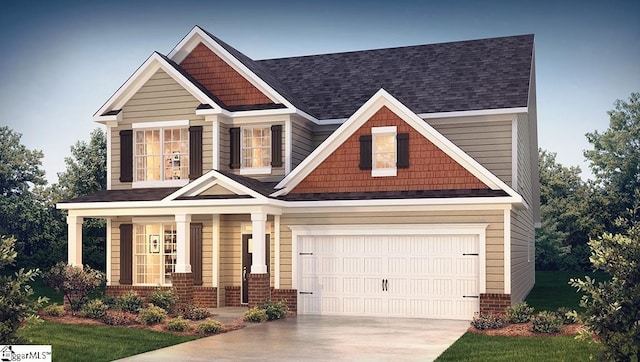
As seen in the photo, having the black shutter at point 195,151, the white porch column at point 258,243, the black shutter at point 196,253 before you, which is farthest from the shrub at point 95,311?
the black shutter at point 195,151

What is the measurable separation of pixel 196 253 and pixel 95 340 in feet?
27.0

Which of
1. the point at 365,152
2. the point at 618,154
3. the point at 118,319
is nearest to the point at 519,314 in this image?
the point at 365,152

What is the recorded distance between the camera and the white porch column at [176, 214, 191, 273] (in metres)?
23.0

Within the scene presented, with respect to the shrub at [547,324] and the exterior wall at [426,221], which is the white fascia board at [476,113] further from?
the shrub at [547,324]

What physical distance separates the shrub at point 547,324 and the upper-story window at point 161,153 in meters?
12.1

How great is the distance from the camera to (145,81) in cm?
2630

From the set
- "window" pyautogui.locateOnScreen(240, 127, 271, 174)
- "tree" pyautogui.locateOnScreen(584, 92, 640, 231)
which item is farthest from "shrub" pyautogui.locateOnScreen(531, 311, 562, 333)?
"tree" pyautogui.locateOnScreen(584, 92, 640, 231)

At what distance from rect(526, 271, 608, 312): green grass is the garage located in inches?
149

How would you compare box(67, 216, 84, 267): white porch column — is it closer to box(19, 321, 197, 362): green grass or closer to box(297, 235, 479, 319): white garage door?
box(19, 321, 197, 362): green grass

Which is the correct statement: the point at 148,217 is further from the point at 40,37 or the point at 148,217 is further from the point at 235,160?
the point at 40,37

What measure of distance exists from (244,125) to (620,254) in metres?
15.0

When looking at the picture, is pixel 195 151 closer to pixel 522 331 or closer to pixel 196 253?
pixel 196 253

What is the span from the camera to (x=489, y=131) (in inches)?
990

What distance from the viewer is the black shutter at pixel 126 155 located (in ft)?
86.5
